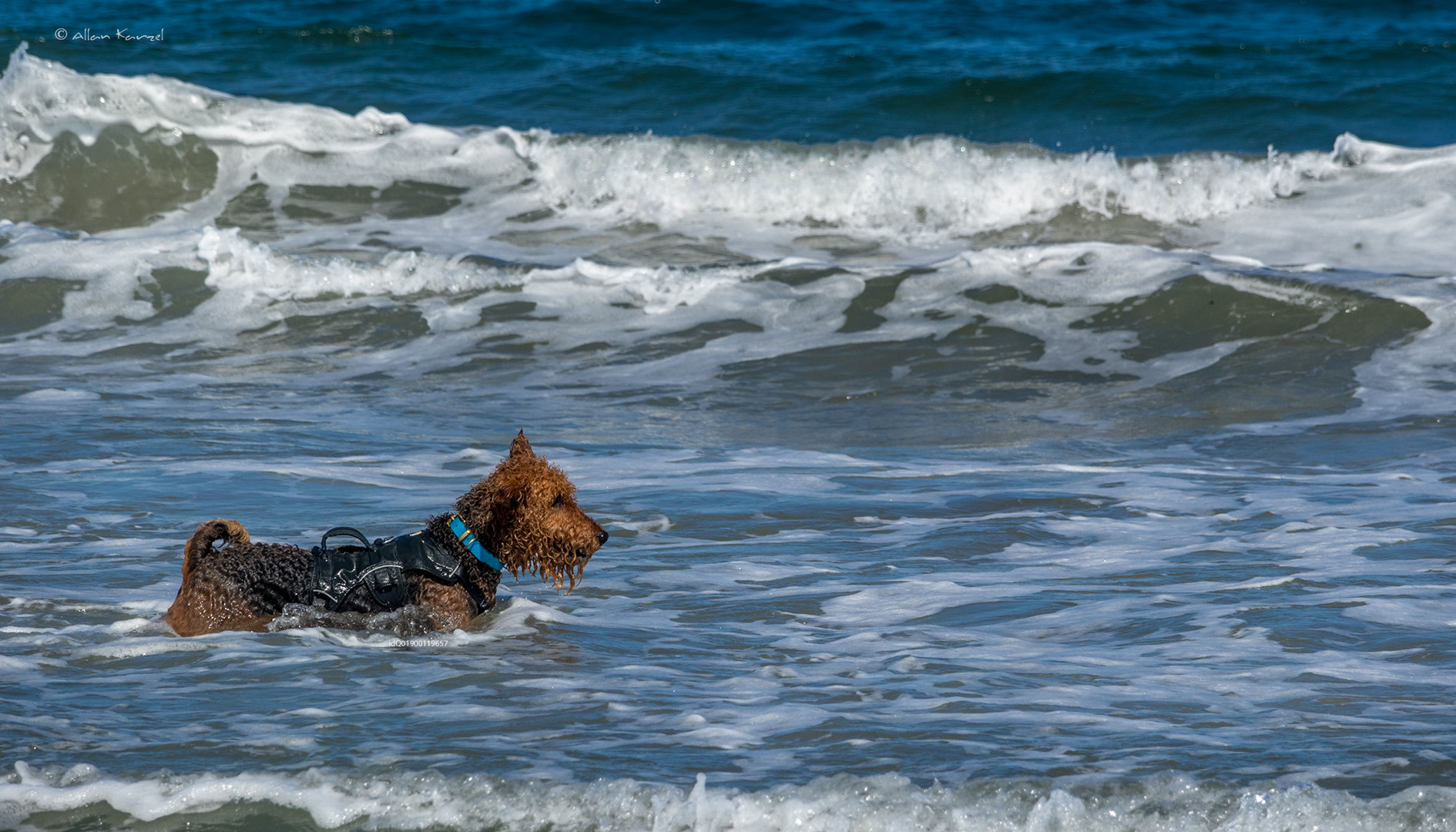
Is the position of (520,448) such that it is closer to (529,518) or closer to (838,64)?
(529,518)

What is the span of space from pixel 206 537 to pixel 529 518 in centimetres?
109

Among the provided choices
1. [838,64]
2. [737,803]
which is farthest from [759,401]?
[838,64]

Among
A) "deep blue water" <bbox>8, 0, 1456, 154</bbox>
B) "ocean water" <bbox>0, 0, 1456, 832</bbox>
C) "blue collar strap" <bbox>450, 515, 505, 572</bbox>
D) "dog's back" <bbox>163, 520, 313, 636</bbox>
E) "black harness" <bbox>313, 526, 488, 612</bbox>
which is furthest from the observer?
"deep blue water" <bbox>8, 0, 1456, 154</bbox>

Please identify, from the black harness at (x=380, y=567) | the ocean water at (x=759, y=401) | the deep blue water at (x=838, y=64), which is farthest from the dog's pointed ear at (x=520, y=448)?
the deep blue water at (x=838, y=64)

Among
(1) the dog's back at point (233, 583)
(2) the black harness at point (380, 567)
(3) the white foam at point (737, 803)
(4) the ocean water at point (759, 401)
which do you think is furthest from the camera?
(2) the black harness at point (380, 567)

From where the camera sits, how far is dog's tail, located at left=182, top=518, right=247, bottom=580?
4691 mm

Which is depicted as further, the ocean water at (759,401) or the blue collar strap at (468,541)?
the blue collar strap at (468,541)

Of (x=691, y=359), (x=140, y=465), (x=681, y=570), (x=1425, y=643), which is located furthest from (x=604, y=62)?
(x=1425, y=643)

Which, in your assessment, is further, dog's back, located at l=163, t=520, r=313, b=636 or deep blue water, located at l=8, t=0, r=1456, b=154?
deep blue water, located at l=8, t=0, r=1456, b=154

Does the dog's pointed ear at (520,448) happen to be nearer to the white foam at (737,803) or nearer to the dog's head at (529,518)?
the dog's head at (529,518)

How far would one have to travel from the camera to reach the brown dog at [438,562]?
4699 millimetres

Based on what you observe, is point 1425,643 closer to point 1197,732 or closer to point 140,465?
point 1197,732

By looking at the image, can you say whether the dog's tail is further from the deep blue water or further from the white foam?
the deep blue water

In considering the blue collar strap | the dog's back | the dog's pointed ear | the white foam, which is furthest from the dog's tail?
the white foam
